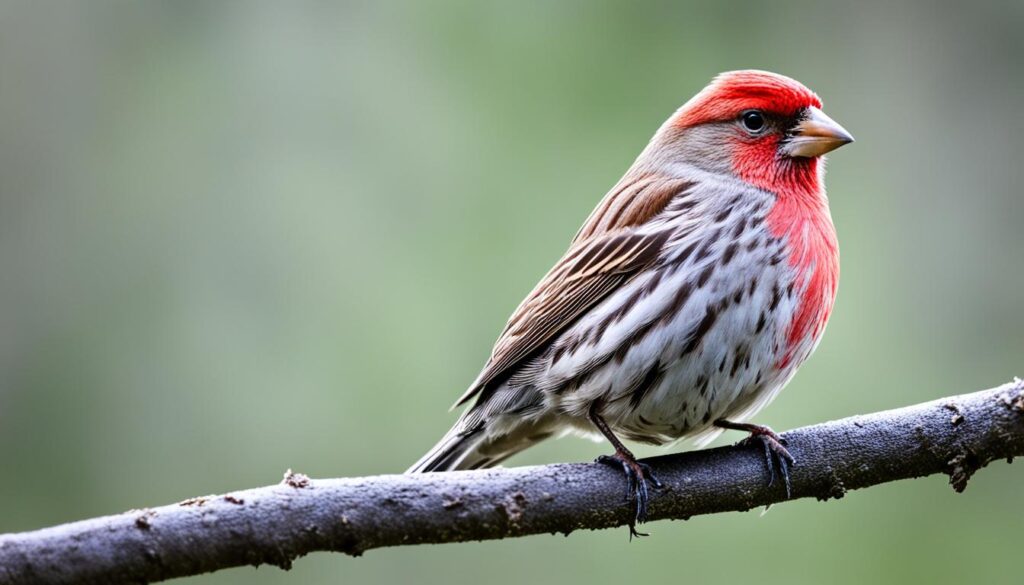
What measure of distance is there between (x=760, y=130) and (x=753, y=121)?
63 mm

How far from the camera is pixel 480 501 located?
496 centimetres

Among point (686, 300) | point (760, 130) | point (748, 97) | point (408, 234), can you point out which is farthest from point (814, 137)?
point (408, 234)

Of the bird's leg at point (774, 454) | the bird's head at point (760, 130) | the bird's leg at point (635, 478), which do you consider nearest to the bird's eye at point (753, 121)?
the bird's head at point (760, 130)

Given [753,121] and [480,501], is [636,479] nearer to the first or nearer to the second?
[480,501]

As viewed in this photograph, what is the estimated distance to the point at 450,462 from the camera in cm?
679

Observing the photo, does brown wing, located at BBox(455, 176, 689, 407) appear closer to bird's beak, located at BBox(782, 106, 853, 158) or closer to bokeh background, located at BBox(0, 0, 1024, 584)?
bird's beak, located at BBox(782, 106, 853, 158)

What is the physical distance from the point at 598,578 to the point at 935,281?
129 inches

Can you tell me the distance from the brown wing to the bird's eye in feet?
1.47

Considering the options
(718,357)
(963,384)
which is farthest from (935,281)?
(718,357)

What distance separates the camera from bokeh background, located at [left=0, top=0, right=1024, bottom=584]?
9.12 meters

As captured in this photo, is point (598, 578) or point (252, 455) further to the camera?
point (252, 455)

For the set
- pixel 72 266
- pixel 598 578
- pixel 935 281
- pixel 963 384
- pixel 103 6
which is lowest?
pixel 598 578

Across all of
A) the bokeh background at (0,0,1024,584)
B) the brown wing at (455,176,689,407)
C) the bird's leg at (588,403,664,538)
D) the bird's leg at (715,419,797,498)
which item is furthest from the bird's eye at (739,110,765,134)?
the bokeh background at (0,0,1024,584)

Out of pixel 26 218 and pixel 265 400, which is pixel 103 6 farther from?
pixel 265 400
